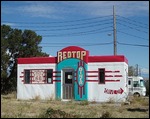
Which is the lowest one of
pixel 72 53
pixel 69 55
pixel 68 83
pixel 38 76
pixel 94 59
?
pixel 68 83

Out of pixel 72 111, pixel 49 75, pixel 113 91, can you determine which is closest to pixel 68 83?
pixel 49 75

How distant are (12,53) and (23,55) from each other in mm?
Answer: 1322

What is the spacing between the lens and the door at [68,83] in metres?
27.4

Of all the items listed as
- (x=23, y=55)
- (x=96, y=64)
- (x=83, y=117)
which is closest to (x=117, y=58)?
(x=96, y=64)

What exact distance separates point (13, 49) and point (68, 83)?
16851 mm

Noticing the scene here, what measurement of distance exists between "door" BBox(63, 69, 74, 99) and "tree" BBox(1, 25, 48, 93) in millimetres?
15259

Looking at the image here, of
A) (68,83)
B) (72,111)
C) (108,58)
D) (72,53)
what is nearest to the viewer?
(72,111)

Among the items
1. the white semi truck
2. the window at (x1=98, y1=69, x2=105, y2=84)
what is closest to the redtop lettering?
the window at (x1=98, y1=69, x2=105, y2=84)

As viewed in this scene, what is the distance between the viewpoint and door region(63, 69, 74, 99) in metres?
27.4

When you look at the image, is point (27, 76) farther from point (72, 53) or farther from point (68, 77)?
point (72, 53)

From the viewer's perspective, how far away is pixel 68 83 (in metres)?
27.6

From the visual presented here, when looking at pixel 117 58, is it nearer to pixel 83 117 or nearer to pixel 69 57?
pixel 69 57

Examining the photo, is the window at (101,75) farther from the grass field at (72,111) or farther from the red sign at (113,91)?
the grass field at (72,111)

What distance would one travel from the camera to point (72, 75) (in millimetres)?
27516
